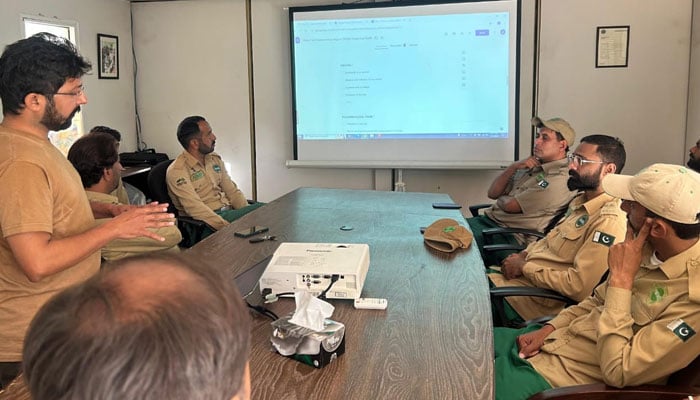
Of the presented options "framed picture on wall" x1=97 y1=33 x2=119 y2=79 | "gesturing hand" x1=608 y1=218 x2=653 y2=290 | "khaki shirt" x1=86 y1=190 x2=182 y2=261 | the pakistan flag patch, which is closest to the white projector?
"gesturing hand" x1=608 y1=218 x2=653 y2=290

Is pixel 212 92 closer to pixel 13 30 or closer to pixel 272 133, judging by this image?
pixel 272 133

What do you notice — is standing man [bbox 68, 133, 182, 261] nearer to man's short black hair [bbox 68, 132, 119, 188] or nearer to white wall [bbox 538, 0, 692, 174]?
man's short black hair [bbox 68, 132, 119, 188]

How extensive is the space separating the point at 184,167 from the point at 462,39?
244cm

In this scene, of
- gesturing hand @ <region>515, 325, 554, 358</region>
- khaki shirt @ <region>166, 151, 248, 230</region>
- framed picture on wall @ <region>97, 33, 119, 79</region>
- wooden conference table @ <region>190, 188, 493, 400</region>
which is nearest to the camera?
wooden conference table @ <region>190, 188, 493, 400</region>

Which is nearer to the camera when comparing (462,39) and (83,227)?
(83,227)

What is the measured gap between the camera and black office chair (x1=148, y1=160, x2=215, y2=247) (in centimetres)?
374

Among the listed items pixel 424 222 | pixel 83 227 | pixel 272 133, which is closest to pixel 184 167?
pixel 272 133

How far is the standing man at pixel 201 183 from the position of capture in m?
3.81

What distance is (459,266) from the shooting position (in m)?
2.18

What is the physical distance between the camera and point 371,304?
1.71m

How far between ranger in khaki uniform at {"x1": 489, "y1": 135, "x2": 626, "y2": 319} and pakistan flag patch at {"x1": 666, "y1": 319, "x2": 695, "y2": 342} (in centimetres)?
69

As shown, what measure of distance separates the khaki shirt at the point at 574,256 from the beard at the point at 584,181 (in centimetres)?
6

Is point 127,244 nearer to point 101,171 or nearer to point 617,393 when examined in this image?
point 101,171

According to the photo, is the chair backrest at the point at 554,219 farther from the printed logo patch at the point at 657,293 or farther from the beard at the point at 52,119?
the beard at the point at 52,119
